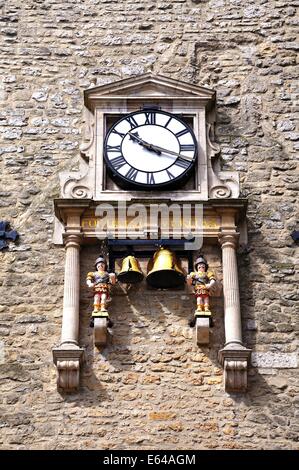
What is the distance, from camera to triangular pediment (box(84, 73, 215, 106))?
13.2 m

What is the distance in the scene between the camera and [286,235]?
41.1 feet

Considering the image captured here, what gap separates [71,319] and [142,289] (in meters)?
0.81

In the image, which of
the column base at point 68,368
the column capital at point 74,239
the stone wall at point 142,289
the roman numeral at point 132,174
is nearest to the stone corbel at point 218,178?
the stone wall at point 142,289

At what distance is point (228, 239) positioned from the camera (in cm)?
1228

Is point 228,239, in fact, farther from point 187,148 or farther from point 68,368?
point 68,368

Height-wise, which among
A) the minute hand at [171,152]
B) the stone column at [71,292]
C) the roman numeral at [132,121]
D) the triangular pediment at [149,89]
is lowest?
the stone column at [71,292]

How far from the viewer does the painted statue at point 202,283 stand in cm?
1182

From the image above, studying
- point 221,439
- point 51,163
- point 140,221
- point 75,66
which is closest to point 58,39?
point 75,66

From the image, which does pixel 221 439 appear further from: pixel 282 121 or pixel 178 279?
pixel 282 121

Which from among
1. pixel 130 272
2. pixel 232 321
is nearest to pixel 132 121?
pixel 130 272

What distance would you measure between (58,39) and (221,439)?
518cm

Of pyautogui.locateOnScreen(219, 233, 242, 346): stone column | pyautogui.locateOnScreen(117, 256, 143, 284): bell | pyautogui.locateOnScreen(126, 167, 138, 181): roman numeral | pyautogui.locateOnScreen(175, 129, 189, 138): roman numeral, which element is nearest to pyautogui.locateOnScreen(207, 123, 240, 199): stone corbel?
pyautogui.locateOnScreen(175, 129, 189, 138): roman numeral

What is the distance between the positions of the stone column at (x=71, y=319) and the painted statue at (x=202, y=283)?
1129 mm

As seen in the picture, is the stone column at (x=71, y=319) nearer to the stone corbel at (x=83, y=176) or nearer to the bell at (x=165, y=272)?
the stone corbel at (x=83, y=176)
